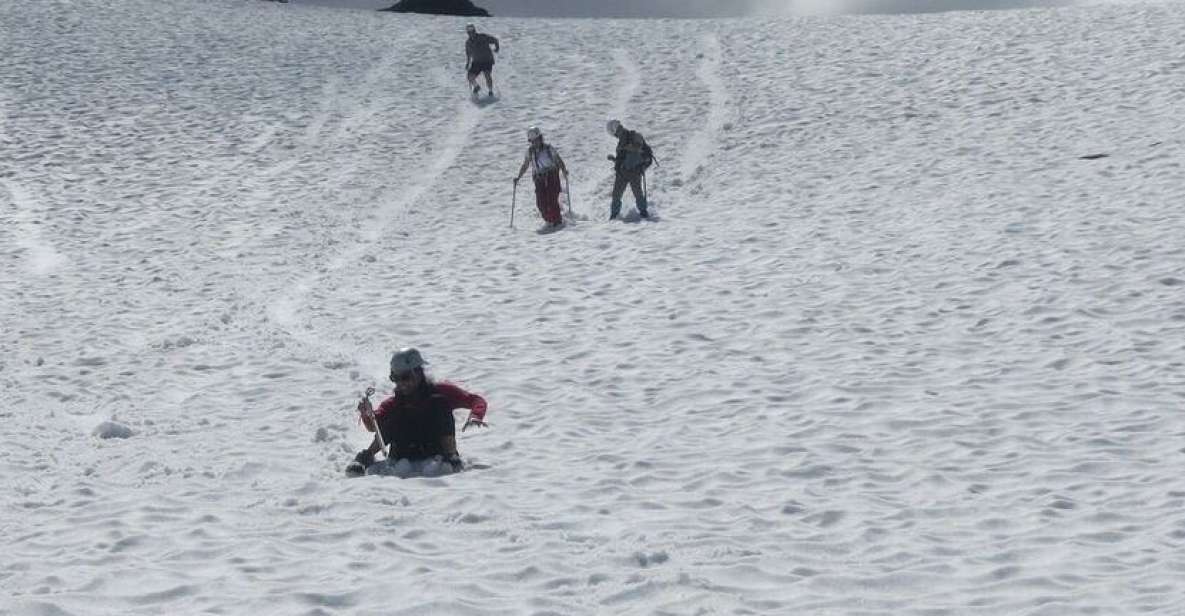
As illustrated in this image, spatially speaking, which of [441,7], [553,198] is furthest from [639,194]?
[441,7]

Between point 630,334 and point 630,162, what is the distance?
6.90 m

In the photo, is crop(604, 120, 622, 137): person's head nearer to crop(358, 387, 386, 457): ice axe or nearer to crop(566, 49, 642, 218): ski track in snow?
crop(566, 49, 642, 218): ski track in snow

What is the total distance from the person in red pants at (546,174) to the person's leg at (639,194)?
1.10 meters

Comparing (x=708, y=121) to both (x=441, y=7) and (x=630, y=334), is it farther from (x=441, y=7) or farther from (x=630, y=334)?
(x=441, y=7)

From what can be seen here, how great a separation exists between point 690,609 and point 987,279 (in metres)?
10.1

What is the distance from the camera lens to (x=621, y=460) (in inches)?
404

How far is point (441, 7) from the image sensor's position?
62.9m

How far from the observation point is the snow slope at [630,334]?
746 centimetres

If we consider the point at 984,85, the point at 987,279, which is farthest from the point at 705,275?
the point at 984,85

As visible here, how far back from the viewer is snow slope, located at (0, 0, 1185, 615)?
7.46 meters

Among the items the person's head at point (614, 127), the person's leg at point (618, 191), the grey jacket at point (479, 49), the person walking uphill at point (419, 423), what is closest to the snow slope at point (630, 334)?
the person walking uphill at point (419, 423)

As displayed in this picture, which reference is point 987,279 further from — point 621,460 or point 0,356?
point 0,356

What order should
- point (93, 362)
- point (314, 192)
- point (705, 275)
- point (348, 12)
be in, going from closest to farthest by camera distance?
1. point (93, 362)
2. point (705, 275)
3. point (314, 192)
4. point (348, 12)

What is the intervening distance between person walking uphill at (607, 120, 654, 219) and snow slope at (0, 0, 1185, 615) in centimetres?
81
